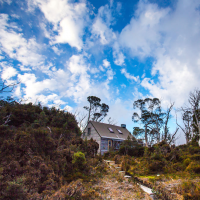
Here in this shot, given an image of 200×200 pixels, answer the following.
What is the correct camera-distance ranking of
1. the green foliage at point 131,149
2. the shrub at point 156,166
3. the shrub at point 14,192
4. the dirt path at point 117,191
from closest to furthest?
the shrub at point 14,192 → the dirt path at point 117,191 → the shrub at point 156,166 → the green foliage at point 131,149

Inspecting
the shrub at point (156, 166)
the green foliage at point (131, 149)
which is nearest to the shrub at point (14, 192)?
the shrub at point (156, 166)

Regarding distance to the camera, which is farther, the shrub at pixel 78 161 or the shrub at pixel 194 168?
the shrub at pixel 194 168

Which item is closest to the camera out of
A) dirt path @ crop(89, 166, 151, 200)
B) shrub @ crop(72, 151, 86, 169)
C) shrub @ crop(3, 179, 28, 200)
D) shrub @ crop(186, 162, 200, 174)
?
shrub @ crop(3, 179, 28, 200)

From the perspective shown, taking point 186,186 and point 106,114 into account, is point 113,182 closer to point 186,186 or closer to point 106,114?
point 186,186

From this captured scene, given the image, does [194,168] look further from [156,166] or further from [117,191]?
[117,191]

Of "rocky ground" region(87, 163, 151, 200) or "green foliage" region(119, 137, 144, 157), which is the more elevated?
"green foliage" region(119, 137, 144, 157)

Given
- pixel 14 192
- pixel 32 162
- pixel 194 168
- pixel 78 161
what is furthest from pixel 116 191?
pixel 194 168

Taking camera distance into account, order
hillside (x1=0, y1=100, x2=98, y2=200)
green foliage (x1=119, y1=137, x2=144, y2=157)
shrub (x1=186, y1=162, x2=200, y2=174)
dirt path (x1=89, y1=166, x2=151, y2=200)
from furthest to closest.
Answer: green foliage (x1=119, y1=137, x2=144, y2=157) < shrub (x1=186, y1=162, x2=200, y2=174) < dirt path (x1=89, y1=166, x2=151, y2=200) < hillside (x1=0, y1=100, x2=98, y2=200)

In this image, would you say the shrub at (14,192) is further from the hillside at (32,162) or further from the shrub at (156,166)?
the shrub at (156,166)

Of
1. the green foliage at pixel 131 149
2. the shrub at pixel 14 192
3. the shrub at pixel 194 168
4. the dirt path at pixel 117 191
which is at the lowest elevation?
the dirt path at pixel 117 191

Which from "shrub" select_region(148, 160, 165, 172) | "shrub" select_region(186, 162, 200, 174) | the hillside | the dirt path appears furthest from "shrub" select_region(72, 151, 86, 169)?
"shrub" select_region(186, 162, 200, 174)

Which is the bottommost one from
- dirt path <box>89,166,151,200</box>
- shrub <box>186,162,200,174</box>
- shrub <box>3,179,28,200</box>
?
dirt path <box>89,166,151,200</box>

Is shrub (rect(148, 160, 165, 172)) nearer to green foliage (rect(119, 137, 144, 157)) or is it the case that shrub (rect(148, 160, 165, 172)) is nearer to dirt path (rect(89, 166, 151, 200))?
dirt path (rect(89, 166, 151, 200))

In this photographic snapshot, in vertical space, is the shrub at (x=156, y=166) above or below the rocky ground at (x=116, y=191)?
above
